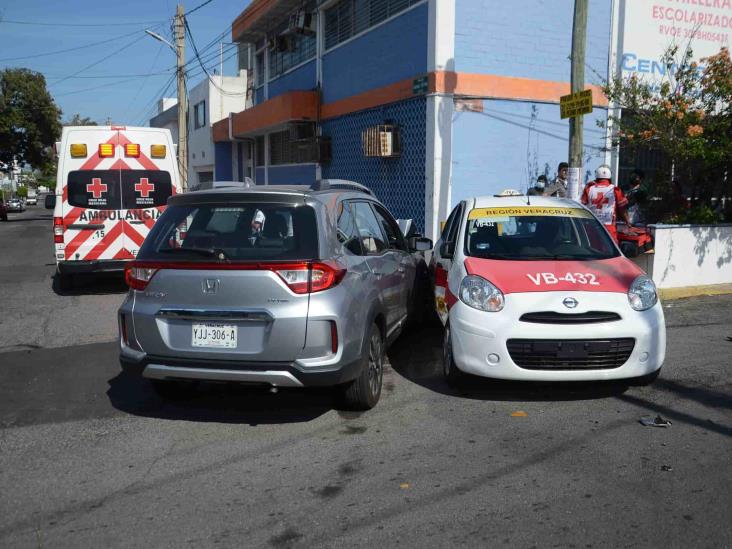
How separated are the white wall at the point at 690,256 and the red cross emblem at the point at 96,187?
8.35 metres

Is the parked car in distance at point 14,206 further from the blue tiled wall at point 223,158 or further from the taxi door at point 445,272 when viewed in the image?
the taxi door at point 445,272

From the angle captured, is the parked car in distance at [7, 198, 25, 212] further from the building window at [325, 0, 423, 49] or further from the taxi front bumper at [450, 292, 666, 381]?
the taxi front bumper at [450, 292, 666, 381]

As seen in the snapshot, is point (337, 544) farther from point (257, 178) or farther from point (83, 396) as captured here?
point (257, 178)

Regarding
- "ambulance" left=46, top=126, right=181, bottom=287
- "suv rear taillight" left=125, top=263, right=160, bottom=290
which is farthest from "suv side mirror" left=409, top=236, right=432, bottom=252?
"ambulance" left=46, top=126, right=181, bottom=287

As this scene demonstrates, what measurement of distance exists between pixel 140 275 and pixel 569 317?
3.23 m

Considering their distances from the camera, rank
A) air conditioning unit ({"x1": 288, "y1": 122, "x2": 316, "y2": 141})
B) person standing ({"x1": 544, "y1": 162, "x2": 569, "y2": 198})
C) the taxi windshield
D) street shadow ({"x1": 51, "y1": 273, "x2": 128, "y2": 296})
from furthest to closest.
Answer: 1. air conditioning unit ({"x1": 288, "y1": 122, "x2": 316, "y2": 141})
2. person standing ({"x1": 544, "y1": 162, "x2": 569, "y2": 198})
3. street shadow ({"x1": 51, "y1": 273, "x2": 128, "y2": 296})
4. the taxi windshield

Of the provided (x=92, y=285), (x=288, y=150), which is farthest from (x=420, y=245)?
(x=288, y=150)

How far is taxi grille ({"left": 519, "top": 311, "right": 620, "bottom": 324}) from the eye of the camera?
535 centimetres

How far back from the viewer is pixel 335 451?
182 inches

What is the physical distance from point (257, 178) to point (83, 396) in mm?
20117

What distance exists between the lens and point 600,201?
33.7 feet

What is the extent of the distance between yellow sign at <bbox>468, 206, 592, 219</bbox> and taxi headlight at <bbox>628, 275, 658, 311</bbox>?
1263mm

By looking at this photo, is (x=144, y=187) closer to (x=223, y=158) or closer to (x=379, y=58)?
(x=379, y=58)

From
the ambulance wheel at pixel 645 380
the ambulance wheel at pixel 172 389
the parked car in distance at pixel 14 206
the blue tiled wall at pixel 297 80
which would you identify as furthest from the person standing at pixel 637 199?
the parked car in distance at pixel 14 206
